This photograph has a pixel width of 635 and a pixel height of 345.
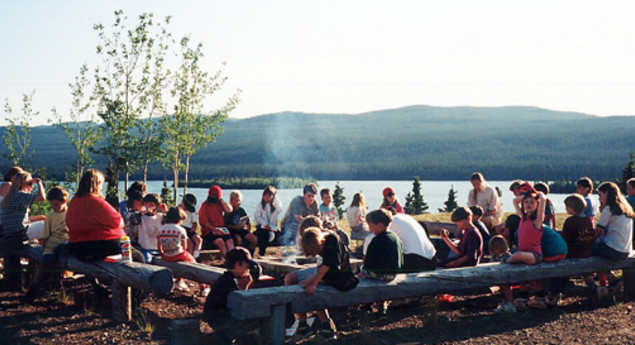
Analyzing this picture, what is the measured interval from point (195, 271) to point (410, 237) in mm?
2488

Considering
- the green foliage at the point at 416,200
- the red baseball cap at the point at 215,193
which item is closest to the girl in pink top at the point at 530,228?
the red baseball cap at the point at 215,193

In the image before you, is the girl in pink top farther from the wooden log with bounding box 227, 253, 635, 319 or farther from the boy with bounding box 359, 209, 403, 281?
the boy with bounding box 359, 209, 403, 281

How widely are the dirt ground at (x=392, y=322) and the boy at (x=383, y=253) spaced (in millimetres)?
646

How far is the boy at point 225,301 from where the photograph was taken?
5688 mm

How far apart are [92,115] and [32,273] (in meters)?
20.5

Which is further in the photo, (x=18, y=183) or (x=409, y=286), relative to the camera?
(x=18, y=183)

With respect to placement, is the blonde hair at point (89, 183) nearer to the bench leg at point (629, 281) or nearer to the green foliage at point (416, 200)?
the bench leg at point (629, 281)

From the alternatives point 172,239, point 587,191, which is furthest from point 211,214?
point 587,191

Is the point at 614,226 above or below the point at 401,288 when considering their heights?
above

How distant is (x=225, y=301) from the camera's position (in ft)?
18.8

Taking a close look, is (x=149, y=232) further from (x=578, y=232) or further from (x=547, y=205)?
(x=547, y=205)

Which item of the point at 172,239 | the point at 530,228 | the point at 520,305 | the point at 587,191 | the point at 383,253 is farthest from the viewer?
the point at 587,191

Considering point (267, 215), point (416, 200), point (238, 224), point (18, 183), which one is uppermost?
point (18, 183)

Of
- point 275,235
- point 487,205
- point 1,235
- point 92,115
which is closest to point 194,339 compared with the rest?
point 1,235
